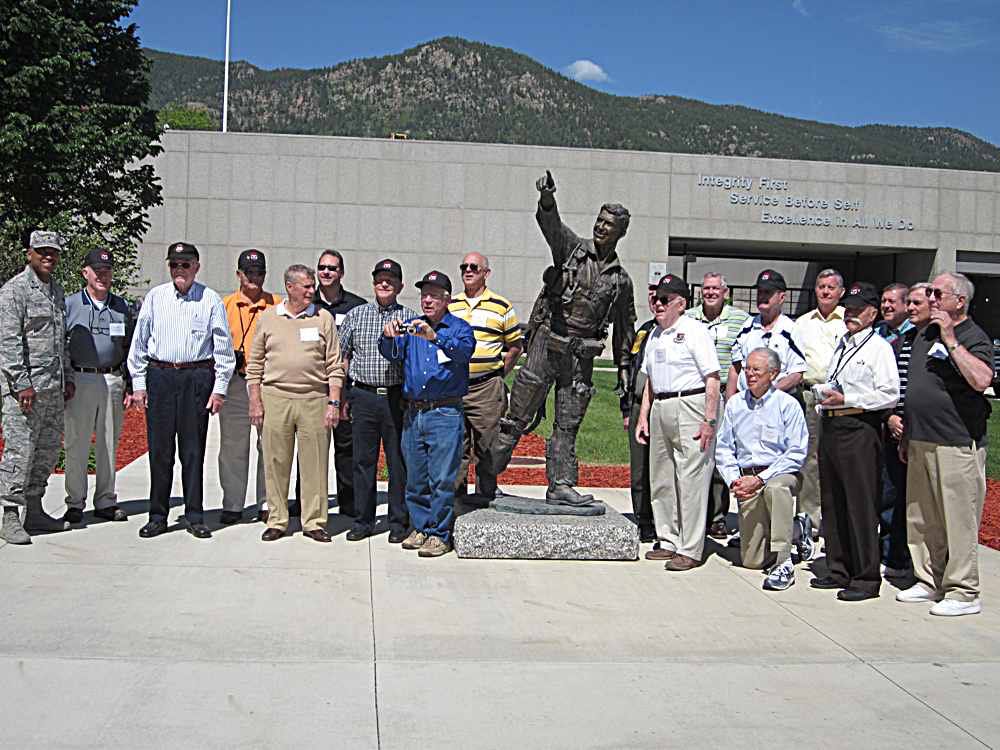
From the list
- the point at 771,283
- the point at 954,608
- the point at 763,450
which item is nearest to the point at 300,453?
the point at 763,450

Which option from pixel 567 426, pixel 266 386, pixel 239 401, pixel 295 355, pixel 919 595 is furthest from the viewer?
pixel 239 401

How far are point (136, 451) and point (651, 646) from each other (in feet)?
29.3

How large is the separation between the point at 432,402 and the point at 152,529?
7.78ft

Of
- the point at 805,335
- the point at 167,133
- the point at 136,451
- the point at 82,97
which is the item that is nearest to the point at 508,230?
the point at 167,133

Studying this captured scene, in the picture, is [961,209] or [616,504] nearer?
[616,504]

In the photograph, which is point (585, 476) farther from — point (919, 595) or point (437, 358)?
point (919, 595)

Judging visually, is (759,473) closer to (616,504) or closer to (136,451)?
(616,504)

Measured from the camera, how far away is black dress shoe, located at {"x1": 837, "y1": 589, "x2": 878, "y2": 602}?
6.87 m

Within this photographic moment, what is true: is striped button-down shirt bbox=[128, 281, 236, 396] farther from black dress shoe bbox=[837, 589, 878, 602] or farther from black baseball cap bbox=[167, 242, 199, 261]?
black dress shoe bbox=[837, 589, 878, 602]

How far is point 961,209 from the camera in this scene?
3959 cm

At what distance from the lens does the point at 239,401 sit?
8.58m

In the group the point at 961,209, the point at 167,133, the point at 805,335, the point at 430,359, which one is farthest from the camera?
the point at 961,209

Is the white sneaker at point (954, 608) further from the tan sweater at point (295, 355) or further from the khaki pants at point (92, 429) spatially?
the khaki pants at point (92, 429)

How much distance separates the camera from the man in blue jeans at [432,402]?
7.46 metres
